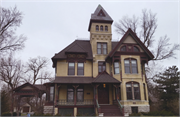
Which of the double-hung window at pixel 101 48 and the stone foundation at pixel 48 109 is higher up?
the double-hung window at pixel 101 48

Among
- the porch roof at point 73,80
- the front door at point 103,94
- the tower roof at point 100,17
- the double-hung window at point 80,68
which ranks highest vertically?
the tower roof at point 100,17

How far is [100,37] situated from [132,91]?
8976mm

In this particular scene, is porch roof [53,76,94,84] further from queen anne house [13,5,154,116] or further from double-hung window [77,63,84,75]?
double-hung window [77,63,84,75]

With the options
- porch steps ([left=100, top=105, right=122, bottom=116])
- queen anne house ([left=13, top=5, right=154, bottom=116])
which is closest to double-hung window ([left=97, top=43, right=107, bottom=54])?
queen anne house ([left=13, top=5, right=154, bottom=116])

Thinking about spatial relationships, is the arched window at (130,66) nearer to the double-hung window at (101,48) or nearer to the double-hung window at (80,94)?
the double-hung window at (101,48)

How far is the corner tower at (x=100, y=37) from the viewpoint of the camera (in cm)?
2228

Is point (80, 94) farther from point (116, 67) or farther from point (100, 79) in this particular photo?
point (116, 67)

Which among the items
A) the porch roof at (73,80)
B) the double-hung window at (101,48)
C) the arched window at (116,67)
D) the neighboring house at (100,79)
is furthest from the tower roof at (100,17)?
the porch roof at (73,80)

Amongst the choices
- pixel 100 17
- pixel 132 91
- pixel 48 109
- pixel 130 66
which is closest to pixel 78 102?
pixel 48 109

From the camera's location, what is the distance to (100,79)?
1881 cm

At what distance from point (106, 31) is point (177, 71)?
12.1 metres

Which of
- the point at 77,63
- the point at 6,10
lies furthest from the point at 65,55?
the point at 6,10

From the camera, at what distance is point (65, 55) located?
70.3 feet

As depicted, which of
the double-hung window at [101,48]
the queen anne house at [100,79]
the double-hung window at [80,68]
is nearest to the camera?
the queen anne house at [100,79]
